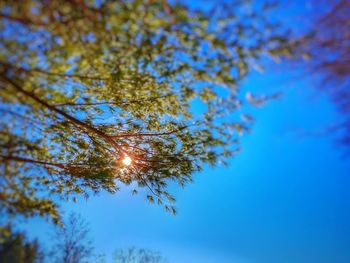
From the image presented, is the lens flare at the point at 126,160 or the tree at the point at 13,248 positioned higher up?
the lens flare at the point at 126,160

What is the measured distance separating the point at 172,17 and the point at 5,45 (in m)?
3.04

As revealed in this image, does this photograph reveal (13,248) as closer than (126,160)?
Yes

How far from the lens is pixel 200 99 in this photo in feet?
25.9

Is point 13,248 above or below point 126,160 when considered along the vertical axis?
below

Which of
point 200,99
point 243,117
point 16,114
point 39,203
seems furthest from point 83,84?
point 243,117

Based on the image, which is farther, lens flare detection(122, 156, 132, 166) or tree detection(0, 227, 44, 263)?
lens flare detection(122, 156, 132, 166)

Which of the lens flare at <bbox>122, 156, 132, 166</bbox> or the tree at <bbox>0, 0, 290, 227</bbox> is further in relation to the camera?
the lens flare at <bbox>122, 156, 132, 166</bbox>

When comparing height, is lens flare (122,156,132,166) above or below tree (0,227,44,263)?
above

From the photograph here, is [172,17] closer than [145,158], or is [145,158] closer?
[172,17]

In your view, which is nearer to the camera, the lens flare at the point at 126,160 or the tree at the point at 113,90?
the tree at the point at 113,90

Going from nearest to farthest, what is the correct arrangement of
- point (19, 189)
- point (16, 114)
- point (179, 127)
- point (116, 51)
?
point (116, 51) → point (16, 114) → point (19, 189) → point (179, 127)

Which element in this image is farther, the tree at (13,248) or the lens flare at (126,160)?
the lens flare at (126,160)

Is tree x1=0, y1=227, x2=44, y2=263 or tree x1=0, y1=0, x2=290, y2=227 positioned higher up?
tree x1=0, y1=0, x2=290, y2=227

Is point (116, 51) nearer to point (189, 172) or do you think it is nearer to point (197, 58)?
point (197, 58)
